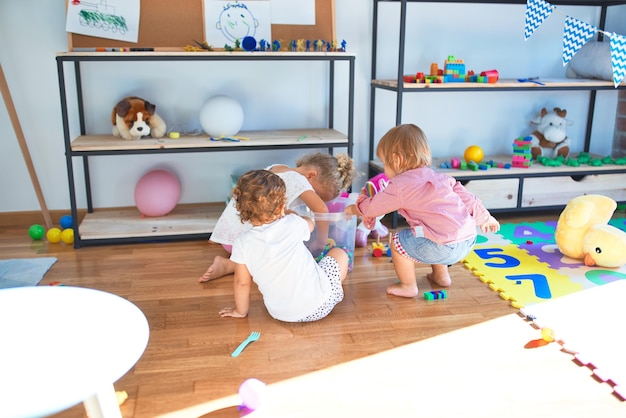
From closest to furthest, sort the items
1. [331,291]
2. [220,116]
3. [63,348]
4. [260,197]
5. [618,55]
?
[63,348] < [260,197] < [331,291] < [618,55] < [220,116]

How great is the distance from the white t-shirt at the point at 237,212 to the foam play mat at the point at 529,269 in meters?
0.82

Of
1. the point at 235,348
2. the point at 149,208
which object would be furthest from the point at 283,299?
the point at 149,208

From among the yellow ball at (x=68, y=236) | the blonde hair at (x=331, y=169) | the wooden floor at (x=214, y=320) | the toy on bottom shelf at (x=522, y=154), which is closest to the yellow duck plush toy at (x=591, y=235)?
the wooden floor at (x=214, y=320)

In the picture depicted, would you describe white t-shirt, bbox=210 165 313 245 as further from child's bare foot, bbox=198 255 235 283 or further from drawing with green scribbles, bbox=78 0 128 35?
drawing with green scribbles, bbox=78 0 128 35

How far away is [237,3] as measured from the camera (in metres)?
2.98

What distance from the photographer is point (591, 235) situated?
255cm

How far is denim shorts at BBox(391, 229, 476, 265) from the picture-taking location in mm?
2195

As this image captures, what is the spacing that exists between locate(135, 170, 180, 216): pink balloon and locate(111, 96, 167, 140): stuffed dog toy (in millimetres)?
234

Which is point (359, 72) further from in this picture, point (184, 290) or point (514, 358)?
point (514, 358)

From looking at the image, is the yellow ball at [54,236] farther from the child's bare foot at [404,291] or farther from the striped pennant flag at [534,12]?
the striped pennant flag at [534,12]

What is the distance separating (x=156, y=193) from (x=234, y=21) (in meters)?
0.93

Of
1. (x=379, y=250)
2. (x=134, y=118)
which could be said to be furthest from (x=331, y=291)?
(x=134, y=118)

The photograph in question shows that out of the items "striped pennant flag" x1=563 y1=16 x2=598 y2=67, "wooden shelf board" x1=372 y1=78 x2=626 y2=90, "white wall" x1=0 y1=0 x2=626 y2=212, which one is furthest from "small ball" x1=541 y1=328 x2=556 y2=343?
"white wall" x1=0 y1=0 x2=626 y2=212

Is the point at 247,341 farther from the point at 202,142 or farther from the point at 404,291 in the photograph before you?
the point at 202,142
